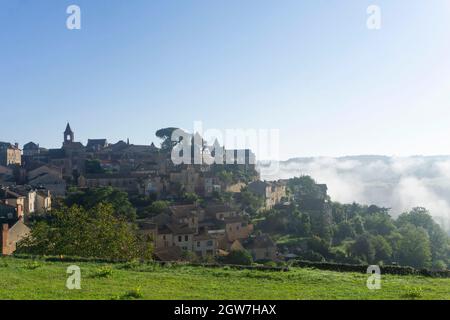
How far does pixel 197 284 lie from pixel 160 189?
48.7 metres

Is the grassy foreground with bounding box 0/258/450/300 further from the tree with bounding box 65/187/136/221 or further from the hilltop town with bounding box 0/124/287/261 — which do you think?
the tree with bounding box 65/187/136/221

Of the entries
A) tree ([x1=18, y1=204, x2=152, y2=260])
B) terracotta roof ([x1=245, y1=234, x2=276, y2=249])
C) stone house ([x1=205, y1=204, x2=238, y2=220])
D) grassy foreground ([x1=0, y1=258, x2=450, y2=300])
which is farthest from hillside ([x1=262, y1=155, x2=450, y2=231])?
grassy foreground ([x1=0, y1=258, x2=450, y2=300])

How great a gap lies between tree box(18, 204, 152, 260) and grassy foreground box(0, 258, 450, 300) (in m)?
6.26

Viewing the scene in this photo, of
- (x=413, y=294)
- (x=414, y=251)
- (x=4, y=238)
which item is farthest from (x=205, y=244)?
(x=413, y=294)

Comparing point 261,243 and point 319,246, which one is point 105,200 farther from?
point 319,246

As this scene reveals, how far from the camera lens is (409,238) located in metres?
54.2

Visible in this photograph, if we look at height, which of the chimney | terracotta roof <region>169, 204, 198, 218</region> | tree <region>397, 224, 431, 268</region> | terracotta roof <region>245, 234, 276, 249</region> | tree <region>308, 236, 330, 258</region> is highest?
terracotta roof <region>169, 204, 198, 218</region>

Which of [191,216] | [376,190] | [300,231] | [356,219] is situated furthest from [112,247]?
[376,190]

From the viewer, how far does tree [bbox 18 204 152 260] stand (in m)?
22.1

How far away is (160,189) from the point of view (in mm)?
60469

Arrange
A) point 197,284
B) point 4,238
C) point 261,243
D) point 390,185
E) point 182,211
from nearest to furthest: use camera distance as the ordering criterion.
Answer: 1. point 197,284
2. point 4,238
3. point 261,243
4. point 182,211
5. point 390,185

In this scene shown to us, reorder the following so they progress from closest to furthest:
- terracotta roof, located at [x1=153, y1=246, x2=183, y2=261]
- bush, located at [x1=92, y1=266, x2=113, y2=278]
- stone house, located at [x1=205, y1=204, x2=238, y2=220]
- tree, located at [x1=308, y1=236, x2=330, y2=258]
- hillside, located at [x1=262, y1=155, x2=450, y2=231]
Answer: bush, located at [x1=92, y1=266, x2=113, y2=278] < terracotta roof, located at [x1=153, y1=246, x2=183, y2=261] < tree, located at [x1=308, y1=236, x2=330, y2=258] < stone house, located at [x1=205, y1=204, x2=238, y2=220] < hillside, located at [x1=262, y1=155, x2=450, y2=231]

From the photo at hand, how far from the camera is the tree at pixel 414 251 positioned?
5281cm

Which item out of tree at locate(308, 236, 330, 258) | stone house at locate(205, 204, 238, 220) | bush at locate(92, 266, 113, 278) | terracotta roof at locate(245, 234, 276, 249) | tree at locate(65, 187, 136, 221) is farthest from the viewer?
stone house at locate(205, 204, 238, 220)
